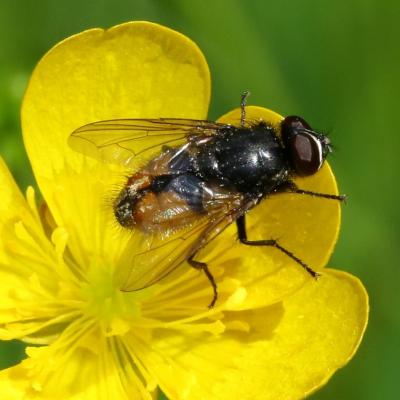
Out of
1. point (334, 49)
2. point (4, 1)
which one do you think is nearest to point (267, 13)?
point (334, 49)

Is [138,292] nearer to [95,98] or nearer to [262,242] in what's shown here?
[262,242]

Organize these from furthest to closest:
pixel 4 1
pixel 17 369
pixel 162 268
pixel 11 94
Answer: pixel 4 1
pixel 11 94
pixel 17 369
pixel 162 268

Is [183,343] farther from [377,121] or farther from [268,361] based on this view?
[377,121]

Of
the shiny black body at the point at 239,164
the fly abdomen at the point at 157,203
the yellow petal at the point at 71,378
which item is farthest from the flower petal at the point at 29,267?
the shiny black body at the point at 239,164

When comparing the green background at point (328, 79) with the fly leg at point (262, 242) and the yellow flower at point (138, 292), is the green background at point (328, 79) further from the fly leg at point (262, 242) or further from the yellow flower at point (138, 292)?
Result: the fly leg at point (262, 242)

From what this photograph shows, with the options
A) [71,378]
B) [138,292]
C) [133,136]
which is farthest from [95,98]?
[71,378]

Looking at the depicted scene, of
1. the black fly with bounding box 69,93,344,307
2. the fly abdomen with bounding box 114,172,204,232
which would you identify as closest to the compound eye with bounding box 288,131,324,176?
the black fly with bounding box 69,93,344,307
